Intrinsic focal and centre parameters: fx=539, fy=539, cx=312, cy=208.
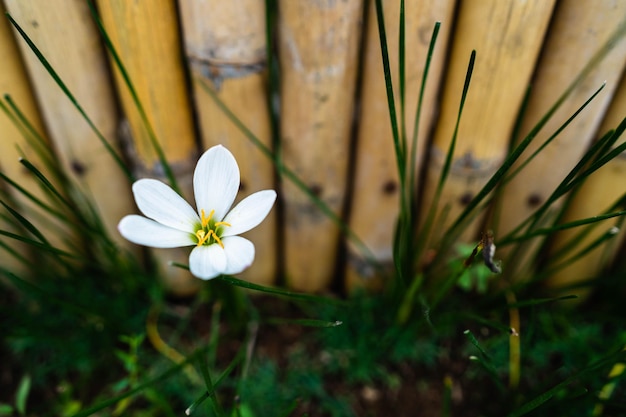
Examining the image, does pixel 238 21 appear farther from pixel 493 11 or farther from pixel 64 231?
pixel 64 231

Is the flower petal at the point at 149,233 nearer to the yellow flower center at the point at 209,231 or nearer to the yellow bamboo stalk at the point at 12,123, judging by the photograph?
the yellow flower center at the point at 209,231

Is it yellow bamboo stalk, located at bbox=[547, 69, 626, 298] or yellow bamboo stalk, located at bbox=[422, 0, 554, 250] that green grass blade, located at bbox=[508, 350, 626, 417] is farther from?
yellow bamboo stalk, located at bbox=[422, 0, 554, 250]

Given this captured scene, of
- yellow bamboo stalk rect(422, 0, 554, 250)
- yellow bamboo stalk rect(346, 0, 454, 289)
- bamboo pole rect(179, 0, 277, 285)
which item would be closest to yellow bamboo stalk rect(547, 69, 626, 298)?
yellow bamboo stalk rect(422, 0, 554, 250)

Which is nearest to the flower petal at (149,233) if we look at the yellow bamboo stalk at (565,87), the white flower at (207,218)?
the white flower at (207,218)

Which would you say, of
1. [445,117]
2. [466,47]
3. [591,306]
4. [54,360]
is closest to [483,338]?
[591,306]

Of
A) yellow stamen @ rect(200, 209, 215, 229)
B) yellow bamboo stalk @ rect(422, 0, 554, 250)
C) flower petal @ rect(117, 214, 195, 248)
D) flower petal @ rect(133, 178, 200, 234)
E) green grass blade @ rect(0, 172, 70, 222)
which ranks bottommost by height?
flower petal @ rect(117, 214, 195, 248)

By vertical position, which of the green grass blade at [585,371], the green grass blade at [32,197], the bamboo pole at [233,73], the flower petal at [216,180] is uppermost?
the bamboo pole at [233,73]
